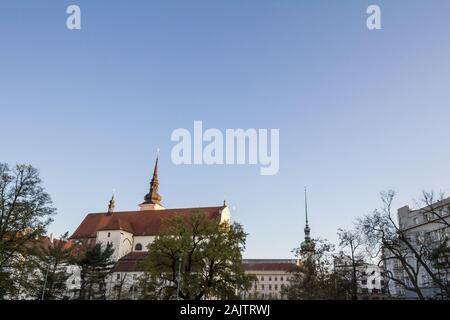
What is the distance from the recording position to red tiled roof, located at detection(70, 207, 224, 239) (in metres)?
80.7

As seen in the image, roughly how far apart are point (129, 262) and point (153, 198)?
24.0 metres

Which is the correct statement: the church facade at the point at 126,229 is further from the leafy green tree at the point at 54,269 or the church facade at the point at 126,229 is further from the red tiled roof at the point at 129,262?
the leafy green tree at the point at 54,269

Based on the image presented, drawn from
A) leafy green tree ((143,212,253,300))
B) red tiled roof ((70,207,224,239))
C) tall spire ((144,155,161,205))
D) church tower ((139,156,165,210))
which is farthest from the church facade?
leafy green tree ((143,212,253,300))

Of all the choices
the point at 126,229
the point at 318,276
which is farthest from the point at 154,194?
the point at 318,276

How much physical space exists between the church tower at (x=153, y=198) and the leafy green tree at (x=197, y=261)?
2249 inches

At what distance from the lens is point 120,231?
258ft

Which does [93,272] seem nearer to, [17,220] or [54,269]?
[54,269]

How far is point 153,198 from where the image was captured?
312 ft

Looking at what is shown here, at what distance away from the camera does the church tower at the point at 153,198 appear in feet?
307

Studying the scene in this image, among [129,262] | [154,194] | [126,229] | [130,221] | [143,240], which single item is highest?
[154,194]

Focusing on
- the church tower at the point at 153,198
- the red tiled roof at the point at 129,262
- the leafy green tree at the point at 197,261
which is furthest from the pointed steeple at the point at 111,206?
the leafy green tree at the point at 197,261
